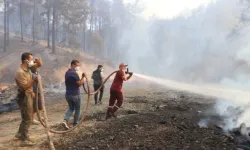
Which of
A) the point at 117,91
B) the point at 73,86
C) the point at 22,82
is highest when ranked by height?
the point at 22,82

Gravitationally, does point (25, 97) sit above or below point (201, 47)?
below

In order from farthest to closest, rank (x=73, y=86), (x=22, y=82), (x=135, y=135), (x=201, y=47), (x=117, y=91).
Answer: (x=201, y=47) < (x=117, y=91) < (x=73, y=86) < (x=135, y=135) < (x=22, y=82)

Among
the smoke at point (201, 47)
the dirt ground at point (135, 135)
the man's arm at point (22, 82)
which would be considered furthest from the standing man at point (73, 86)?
the smoke at point (201, 47)

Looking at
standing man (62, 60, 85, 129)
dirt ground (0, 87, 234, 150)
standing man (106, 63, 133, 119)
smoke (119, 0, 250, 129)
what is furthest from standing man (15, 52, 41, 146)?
smoke (119, 0, 250, 129)

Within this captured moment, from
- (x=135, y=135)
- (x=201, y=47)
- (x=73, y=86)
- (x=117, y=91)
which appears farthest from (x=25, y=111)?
(x=201, y=47)

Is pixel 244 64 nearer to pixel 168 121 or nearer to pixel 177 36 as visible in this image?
pixel 168 121

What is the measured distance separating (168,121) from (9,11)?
44.8 metres

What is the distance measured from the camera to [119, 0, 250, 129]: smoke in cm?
2986

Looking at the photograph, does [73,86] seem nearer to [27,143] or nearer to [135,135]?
[27,143]

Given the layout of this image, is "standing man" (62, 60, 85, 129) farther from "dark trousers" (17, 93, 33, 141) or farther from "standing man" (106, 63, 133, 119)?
"standing man" (106, 63, 133, 119)

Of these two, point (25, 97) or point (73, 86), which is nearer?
point (25, 97)

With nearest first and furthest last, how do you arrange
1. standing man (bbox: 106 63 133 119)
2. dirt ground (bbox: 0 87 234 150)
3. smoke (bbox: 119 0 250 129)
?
dirt ground (bbox: 0 87 234 150)
standing man (bbox: 106 63 133 119)
smoke (bbox: 119 0 250 129)

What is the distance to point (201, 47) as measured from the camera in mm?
46094

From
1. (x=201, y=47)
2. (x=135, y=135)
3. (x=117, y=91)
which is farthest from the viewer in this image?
(x=201, y=47)
